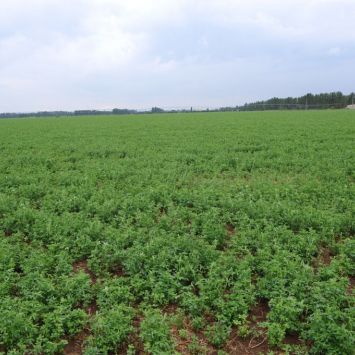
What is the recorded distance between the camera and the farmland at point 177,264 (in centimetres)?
437

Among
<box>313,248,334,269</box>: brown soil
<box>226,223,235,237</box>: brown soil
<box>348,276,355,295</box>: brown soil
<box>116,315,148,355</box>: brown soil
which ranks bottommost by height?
<box>116,315,148,355</box>: brown soil

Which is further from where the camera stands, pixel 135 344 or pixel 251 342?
pixel 251 342

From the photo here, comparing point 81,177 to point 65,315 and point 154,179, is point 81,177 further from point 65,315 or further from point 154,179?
point 65,315

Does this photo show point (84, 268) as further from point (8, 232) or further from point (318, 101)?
point (318, 101)

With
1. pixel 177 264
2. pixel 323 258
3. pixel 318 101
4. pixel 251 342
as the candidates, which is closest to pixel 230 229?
pixel 323 258

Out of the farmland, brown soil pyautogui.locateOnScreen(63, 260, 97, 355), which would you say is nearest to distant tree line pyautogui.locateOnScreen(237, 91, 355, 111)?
the farmland

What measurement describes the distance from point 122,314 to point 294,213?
4303 mm

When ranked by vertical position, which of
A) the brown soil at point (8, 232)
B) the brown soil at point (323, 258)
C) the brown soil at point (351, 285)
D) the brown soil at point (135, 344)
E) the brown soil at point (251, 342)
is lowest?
the brown soil at point (251, 342)

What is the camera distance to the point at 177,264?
18.8 feet

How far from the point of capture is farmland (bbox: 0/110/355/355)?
437 cm

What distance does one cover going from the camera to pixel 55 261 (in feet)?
19.7

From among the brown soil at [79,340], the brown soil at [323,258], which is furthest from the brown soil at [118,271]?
the brown soil at [323,258]

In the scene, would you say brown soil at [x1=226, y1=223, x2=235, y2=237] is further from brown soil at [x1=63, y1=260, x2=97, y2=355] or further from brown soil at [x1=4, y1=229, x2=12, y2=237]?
brown soil at [x1=4, y1=229, x2=12, y2=237]

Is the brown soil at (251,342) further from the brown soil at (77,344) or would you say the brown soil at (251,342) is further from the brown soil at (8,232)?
the brown soil at (8,232)
